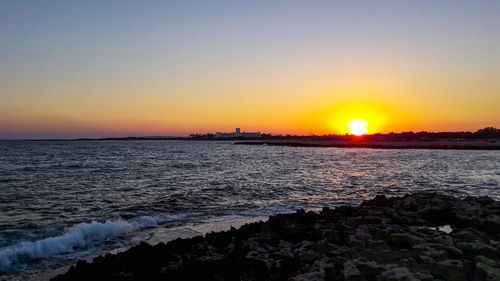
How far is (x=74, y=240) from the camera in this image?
11281mm

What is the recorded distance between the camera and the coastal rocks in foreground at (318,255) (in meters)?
7.03

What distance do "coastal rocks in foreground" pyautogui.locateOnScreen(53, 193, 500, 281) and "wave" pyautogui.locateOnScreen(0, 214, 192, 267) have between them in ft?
11.0

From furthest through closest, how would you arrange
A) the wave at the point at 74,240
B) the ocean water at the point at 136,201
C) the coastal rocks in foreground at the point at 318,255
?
the ocean water at the point at 136,201 < the wave at the point at 74,240 < the coastal rocks in foreground at the point at 318,255

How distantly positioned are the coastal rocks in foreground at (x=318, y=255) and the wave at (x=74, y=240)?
11.0 feet

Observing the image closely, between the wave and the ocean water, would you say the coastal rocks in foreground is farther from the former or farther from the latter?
the wave

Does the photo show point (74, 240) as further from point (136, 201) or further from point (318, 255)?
point (318, 255)

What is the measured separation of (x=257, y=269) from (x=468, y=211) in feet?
33.2

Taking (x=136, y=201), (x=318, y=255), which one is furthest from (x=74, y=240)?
(x=318, y=255)

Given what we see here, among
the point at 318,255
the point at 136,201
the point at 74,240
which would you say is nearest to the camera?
the point at 318,255

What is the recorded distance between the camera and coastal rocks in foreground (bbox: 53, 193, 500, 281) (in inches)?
277

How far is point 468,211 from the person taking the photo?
506 inches

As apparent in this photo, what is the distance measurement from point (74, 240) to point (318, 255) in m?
8.57

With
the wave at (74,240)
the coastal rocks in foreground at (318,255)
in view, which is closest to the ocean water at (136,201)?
the wave at (74,240)

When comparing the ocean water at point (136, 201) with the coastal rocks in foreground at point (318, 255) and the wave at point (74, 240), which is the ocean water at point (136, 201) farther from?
the coastal rocks in foreground at point (318, 255)
